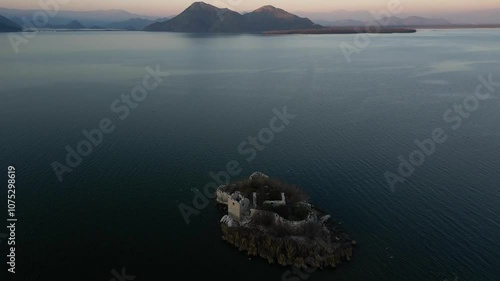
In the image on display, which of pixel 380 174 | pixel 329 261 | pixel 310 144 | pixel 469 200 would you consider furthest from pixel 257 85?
pixel 329 261

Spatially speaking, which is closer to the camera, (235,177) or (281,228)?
(281,228)

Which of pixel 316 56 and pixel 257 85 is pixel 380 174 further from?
pixel 316 56

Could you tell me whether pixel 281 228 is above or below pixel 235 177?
above

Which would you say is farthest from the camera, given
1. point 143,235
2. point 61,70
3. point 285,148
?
point 61,70

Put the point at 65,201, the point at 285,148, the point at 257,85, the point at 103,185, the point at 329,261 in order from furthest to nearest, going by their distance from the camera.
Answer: the point at 257,85, the point at 285,148, the point at 103,185, the point at 65,201, the point at 329,261
